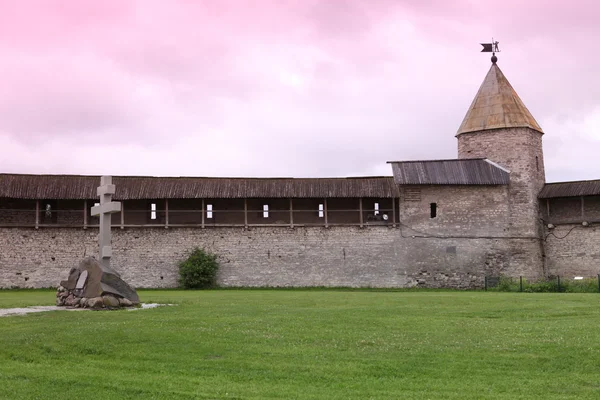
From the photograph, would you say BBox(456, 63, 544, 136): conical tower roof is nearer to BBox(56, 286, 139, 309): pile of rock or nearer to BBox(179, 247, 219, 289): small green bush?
BBox(179, 247, 219, 289): small green bush

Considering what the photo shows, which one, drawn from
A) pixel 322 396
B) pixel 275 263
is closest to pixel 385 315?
pixel 322 396

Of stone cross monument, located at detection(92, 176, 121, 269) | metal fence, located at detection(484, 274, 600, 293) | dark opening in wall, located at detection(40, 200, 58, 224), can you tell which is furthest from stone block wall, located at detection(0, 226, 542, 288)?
stone cross monument, located at detection(92, 176, 121, 269)

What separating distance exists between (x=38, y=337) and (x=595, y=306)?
1130cm

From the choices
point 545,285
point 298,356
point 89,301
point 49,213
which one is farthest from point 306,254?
point 298,356

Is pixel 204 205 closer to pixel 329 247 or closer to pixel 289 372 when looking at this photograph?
pixel 329 247

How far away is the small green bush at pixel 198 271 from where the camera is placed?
3033 centimetres

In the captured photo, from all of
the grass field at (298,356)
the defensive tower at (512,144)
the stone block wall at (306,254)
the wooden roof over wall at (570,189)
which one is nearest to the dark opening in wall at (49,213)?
the stone block wall at (306,254)

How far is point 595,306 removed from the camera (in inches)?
616

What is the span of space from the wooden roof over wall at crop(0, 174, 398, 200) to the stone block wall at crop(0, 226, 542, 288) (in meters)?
1.51

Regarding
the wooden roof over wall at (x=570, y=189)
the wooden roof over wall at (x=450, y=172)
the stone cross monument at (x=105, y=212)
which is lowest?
the stone cross monument at (x=105, y=212)

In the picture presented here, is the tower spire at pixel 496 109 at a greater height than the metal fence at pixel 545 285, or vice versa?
the tower spire at pixel 496 109

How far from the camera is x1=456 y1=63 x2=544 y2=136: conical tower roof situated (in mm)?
33031

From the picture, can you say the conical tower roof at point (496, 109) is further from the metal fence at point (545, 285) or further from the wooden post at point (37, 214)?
the wooden post at point (37, 214)

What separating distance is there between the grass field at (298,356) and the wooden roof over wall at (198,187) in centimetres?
1823
